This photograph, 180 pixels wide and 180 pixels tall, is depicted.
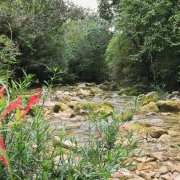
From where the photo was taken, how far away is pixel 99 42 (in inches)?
640

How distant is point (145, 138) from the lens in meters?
2.71

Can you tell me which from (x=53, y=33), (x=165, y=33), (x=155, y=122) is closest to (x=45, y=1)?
(x=53, y=33)

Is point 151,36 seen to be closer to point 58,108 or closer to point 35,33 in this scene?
point 58,108

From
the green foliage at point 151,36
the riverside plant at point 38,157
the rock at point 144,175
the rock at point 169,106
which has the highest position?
the green foliage at point 151,36

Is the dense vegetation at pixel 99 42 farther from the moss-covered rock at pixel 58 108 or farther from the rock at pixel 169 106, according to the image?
the rock at pixel 169 106

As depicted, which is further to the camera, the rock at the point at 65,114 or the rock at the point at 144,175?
the rock at the point at 65,114

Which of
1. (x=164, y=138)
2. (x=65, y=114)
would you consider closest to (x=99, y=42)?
(x=65, y=114)

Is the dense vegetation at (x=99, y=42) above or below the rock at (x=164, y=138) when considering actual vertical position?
above

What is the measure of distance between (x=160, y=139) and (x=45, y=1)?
11889 millimetres

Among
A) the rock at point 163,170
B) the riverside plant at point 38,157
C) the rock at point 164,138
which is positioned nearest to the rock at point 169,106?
→ the rock at point 164,138

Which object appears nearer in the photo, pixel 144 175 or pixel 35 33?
pixel 144 175

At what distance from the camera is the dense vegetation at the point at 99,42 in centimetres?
726

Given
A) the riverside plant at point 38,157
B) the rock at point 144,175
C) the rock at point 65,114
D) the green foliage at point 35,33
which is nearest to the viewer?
the riverside plant at point 38,157

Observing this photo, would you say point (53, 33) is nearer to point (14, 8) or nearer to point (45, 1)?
point (45, 1)
